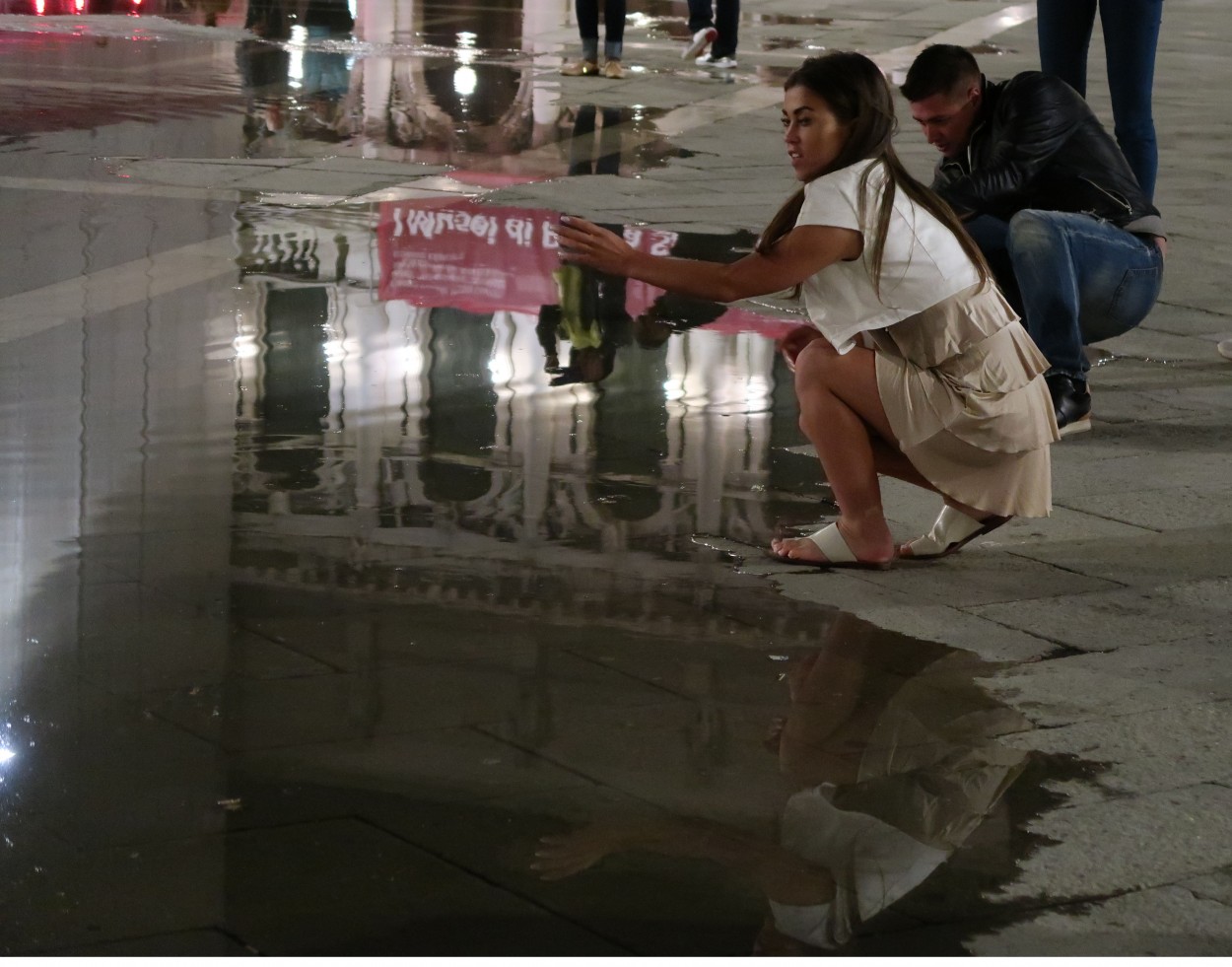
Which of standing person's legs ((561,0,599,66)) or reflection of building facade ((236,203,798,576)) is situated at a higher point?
standing person's legs ((561,0,599,66))

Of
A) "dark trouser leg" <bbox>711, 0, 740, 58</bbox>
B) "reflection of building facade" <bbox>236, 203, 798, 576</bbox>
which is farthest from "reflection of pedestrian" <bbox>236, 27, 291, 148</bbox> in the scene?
"reflection of building facade" <bbox>236, 203, 798, 576</bbox>

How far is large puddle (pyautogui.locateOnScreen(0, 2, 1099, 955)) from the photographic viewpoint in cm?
248

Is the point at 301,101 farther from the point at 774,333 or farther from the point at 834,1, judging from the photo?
the point at 834,1

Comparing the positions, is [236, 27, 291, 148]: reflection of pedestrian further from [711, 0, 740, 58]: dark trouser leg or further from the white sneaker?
[711, 0, 740, 58]: dark trouser leg

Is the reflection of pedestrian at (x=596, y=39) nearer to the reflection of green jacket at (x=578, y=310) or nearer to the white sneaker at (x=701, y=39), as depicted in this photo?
the white sneaker at (x=701, y=39)

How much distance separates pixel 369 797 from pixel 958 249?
1.87 metres

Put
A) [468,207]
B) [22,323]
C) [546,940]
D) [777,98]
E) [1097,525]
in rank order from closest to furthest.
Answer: [546,940] → [1097,525] → [22,323] → [468,207] → [777,98]

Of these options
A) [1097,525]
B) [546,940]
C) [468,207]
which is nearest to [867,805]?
[546,940]

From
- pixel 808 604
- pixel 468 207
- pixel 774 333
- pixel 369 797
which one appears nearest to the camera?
pixel 369 797

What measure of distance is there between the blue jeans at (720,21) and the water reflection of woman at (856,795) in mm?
9783

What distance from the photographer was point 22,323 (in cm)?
559

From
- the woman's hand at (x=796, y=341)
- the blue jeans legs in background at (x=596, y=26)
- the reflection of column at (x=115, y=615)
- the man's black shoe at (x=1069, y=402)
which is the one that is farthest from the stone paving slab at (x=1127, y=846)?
the blue jeans legs in background at (x=596, y=26)

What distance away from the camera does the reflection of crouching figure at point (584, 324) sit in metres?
5.49

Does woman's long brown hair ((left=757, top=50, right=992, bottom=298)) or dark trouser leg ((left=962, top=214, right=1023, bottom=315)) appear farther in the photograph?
dark trouser leg ((left=962, top=214, right=1023, bottom=315))
